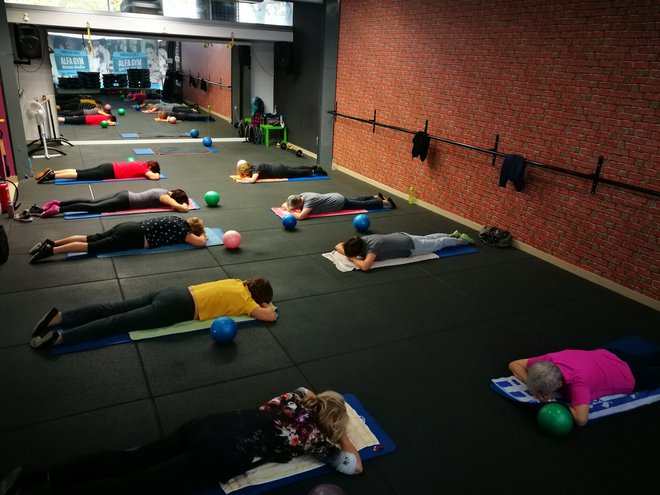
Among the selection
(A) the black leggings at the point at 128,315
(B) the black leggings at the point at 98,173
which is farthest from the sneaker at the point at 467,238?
(B) the black leggings at the point at 98,173

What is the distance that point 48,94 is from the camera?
33.6 feet

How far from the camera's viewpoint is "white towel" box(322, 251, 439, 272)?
5.31 metres

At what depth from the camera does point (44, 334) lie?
12.0 ft

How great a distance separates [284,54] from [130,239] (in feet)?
24.4

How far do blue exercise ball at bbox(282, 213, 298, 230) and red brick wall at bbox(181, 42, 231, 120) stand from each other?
8.17m

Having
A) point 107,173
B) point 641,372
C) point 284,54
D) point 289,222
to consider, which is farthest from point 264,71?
point 641,372

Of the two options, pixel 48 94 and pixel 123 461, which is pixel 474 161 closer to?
pixel 123 461

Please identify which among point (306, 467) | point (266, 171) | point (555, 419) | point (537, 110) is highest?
point (537, 110)

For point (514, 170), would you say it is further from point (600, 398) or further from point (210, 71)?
point (210, 71)

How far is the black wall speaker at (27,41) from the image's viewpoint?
28.8 feet

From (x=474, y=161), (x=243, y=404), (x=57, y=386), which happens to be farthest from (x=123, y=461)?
(x=474, y=161)

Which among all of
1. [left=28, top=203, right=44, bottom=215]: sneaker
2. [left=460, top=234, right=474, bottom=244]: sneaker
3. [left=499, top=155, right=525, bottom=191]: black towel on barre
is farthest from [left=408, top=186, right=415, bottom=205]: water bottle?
[left=28, top=203, right=44, bottom=215]: sneaker

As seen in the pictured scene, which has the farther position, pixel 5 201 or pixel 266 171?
pixel 266 171

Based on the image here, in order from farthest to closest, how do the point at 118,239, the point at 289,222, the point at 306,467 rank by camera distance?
1. the point at 289,222
2. the point at 118,239
3. the point at 306,467
